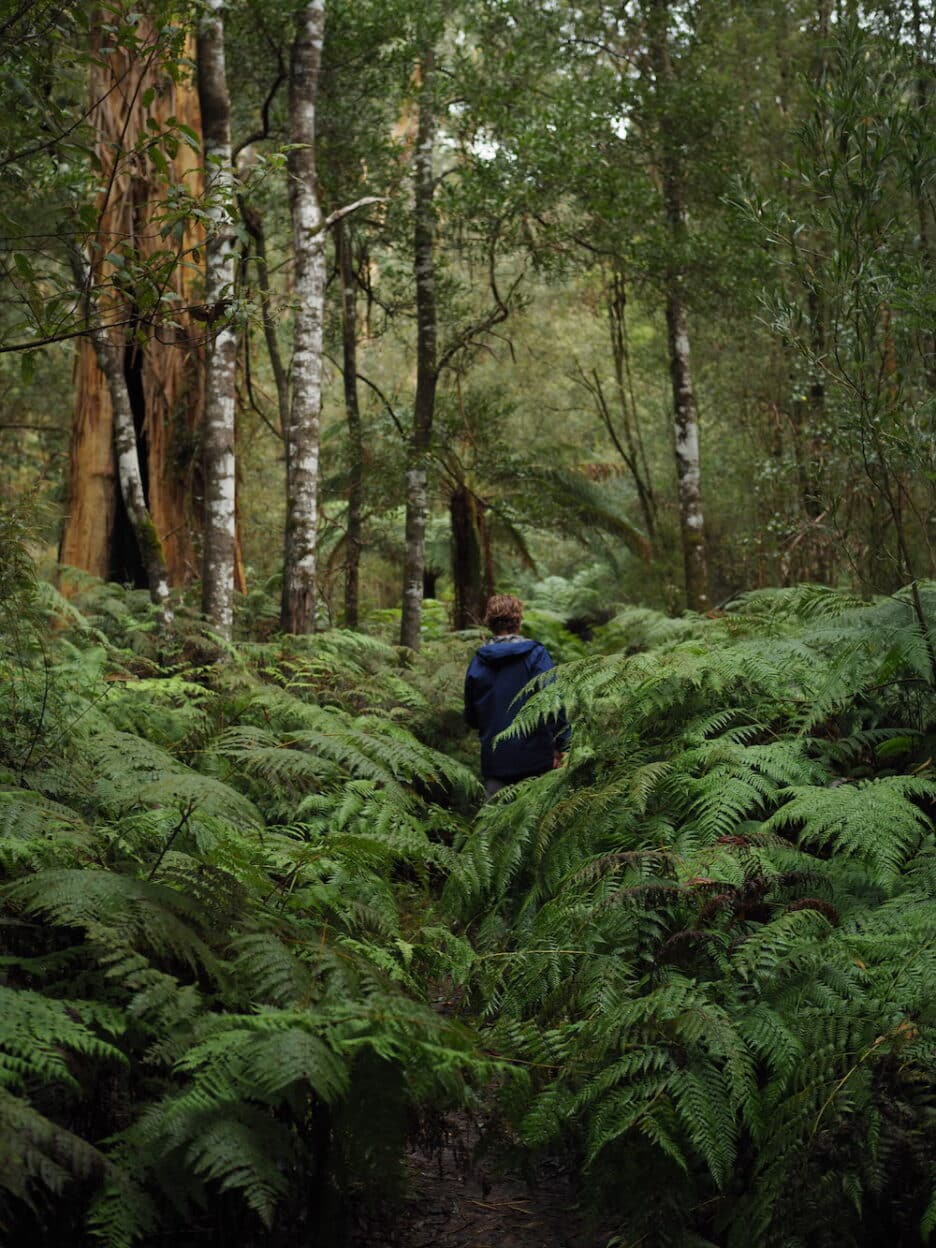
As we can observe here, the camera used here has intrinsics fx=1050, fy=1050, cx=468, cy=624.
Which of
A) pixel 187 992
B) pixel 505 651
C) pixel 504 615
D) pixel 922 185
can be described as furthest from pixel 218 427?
pixel 187 992

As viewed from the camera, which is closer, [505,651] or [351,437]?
[505,651]

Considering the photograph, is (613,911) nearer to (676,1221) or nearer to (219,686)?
(676,1221)

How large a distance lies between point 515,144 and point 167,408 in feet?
16.4

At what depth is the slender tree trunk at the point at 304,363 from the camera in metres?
9.41

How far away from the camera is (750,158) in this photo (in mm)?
15844

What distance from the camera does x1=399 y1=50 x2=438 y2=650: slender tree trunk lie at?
11.9 m

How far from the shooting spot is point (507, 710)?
21.1 feet

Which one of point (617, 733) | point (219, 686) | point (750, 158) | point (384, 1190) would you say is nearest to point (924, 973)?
point (384, 1190)

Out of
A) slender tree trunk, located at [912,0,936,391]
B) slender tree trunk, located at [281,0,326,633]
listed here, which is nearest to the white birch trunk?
slender tree trunk, located at [912,0,936,391]

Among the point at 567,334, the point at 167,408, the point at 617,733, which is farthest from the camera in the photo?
the point at 567,334

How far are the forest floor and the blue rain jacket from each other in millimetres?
2827

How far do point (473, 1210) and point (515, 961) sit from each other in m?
0.86

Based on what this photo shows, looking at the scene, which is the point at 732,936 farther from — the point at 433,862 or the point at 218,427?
the point at 218,427

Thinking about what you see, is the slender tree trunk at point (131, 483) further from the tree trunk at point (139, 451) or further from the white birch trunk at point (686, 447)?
the white birch trunk at point (686, 447)
